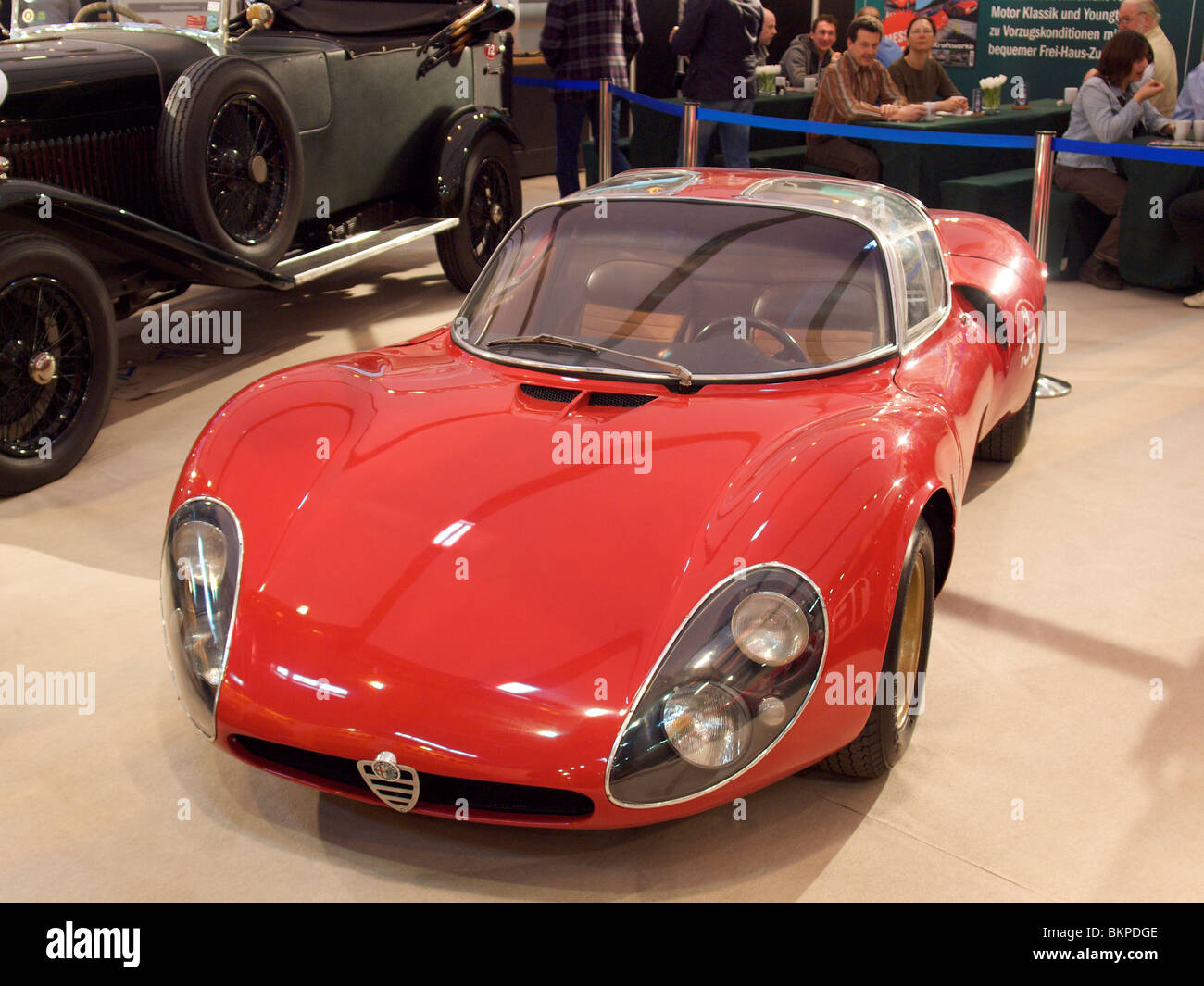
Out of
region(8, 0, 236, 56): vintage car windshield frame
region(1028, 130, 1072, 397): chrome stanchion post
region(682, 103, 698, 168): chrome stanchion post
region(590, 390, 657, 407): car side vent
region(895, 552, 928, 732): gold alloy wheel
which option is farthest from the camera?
region(682, 103, 698, 168): chrome stanchion post

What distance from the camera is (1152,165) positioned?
7.38m

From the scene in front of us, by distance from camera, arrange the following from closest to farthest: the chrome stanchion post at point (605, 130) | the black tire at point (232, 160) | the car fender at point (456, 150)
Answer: the black tire at point (232, 160) → the car fender at point (456, 150) → the chrome stanchion post at point (605, 130)

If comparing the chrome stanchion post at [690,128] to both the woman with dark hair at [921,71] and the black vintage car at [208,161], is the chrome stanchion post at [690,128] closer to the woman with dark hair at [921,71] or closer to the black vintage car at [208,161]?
the black vintage car at [208,161]

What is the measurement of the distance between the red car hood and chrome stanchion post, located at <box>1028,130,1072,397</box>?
296 centimetres

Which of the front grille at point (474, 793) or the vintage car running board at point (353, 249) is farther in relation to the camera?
the vintage car running board at point (353, 249)

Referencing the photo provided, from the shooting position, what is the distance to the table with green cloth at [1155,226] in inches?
290

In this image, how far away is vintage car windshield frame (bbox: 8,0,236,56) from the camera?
5.93m

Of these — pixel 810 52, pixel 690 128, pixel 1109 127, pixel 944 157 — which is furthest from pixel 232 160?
pixel 810 52

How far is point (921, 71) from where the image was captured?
971 centimetres

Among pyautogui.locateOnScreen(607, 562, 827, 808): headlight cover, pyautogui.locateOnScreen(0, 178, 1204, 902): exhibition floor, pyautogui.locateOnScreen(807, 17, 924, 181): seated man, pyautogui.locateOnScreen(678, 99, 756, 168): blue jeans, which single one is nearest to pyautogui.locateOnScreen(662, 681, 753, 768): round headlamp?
pyautogui.locateOnScreen(607, 562, 827, 808): headlight cover

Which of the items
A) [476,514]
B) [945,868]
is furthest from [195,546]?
[945,868]

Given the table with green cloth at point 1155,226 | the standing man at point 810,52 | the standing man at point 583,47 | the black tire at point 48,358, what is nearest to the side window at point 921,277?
the black tire at point 48,358

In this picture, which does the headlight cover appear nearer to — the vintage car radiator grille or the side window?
the side window

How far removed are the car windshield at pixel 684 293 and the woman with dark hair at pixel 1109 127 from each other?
5.12m
